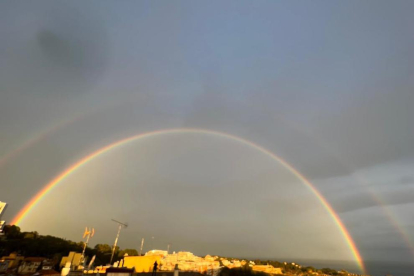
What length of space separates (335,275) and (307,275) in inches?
677

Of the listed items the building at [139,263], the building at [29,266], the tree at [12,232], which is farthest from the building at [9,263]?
the tree at [12,232]

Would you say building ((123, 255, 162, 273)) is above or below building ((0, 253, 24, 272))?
above

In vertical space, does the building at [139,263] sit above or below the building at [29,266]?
above

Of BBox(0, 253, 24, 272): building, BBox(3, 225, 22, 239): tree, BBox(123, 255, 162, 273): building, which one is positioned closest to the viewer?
BBox(0, 253, 24, 272): building

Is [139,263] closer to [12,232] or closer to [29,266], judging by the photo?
[29,266]

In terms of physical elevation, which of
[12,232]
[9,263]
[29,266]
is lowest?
[29,266]

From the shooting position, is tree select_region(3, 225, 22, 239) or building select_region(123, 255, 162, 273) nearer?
building select_region(123, 255, 162, 273)

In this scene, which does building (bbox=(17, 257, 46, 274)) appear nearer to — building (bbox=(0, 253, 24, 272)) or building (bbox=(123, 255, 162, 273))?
building (bbox=(0, 253, 24, 272))

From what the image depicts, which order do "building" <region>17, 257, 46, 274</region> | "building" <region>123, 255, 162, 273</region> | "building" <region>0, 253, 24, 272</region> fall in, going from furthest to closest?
"building" <region>123, 255, 162, 273</region>
"building" <region>17, 257, 46, 274</region>
"building" <region>0, 253, 24, 272</region>

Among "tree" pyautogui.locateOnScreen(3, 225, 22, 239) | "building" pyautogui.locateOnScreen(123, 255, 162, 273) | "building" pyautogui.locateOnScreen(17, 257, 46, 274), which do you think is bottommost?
"building" pyautogui.locateOnScreen(17, 257, 46, 274)

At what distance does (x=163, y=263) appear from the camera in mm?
67375

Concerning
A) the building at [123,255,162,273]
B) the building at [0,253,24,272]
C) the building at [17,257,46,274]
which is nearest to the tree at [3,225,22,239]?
the building at [0,253,24,272]

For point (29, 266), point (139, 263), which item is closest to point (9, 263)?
point (29, 266)

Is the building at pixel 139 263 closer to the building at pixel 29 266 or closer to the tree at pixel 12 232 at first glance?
the building at pixel 29 266
